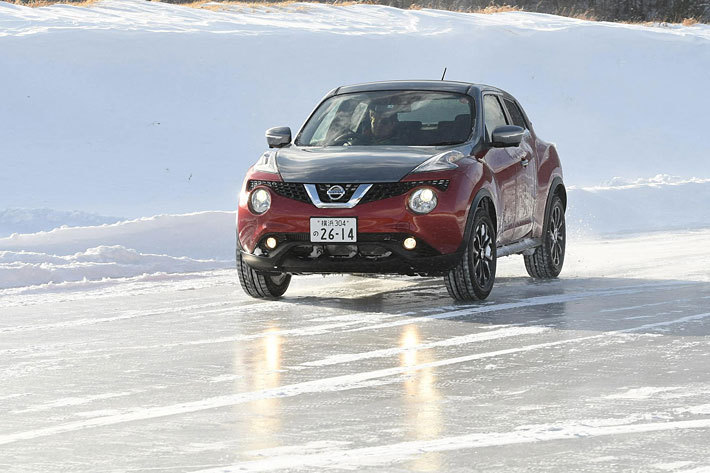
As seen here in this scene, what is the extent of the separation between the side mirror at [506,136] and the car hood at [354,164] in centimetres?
59

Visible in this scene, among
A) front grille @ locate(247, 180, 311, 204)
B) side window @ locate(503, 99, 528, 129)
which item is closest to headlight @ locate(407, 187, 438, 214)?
front grille @ locate(247, 180, 311, 204)

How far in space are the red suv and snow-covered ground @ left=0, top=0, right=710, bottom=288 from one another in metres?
2.80

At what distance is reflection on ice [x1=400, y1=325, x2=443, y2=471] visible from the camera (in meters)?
5.66

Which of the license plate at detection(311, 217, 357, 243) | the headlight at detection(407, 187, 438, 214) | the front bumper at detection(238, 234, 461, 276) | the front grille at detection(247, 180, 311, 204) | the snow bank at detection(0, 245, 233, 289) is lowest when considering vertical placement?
the snow bank at detection(0, 245, 233, 289)

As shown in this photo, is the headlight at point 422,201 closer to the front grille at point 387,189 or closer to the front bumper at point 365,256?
the front grille at point 387,189

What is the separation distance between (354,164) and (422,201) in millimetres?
594

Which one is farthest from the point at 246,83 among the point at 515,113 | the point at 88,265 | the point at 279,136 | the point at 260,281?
the point at 260,281

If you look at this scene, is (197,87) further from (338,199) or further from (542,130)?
(338,199)

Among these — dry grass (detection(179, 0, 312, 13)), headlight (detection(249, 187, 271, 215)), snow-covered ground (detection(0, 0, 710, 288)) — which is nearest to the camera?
headlight (detection(249, 187, 271, 215))

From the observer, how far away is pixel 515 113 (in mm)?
13258

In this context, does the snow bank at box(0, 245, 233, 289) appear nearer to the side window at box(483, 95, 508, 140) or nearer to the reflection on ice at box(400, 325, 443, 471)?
the side window at box(483, 95, 508, 140)

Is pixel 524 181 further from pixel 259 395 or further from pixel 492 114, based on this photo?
pixel 259 395

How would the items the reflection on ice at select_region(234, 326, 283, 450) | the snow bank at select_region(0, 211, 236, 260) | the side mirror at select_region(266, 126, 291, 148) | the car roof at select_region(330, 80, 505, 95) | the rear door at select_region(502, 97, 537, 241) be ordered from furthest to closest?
the snow bank at select_region(0, 211, 236, 260), the rear door at select_region(502, 97, 537, 241), the car roof at select_region(330, 80, 505, 95), the side mirror at select_region(266, 126, 291, 148), the reflection on ice at select_region(234, 326, 283, 450)

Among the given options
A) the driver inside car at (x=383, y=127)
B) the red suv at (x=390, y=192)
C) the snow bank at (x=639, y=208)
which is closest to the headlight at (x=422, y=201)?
the red suv at (x=390, y=192)
